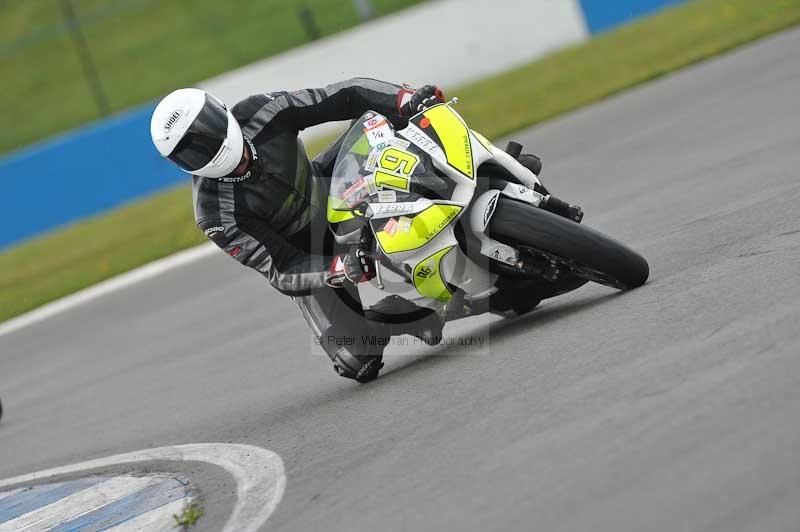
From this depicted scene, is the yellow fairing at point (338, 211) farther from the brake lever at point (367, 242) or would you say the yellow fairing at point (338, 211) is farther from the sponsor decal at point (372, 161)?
the sponsor decal at point (372, 161)

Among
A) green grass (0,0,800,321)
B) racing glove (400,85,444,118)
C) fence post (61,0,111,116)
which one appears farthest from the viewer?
fence post (61,0,111,116)

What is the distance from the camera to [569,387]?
15.8ft

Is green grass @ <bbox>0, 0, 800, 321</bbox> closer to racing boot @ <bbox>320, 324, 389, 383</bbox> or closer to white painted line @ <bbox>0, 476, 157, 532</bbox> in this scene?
racing boot @ <bbox>320, 324, 389, 383</bbox>

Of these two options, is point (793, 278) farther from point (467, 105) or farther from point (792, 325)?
point (467, 105)

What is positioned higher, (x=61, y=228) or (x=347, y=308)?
(x=347, y=308)

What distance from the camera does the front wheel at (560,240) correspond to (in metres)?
5.55

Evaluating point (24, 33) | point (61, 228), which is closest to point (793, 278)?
point (61, 228)

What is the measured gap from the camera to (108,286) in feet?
44.4

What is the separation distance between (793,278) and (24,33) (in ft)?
79.1

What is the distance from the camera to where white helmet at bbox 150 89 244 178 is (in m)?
5.97

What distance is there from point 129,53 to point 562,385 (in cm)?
2122

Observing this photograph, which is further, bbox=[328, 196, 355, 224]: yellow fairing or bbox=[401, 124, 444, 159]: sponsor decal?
bbox=[328, 196, 355, 224]: yellow fairing

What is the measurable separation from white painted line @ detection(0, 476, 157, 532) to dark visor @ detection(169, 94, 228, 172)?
159 cm

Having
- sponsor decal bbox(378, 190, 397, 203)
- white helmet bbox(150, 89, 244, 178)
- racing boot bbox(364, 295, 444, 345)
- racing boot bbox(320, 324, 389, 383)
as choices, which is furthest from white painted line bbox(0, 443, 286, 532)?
white helmet bbox(150, 89, 244, 178)
